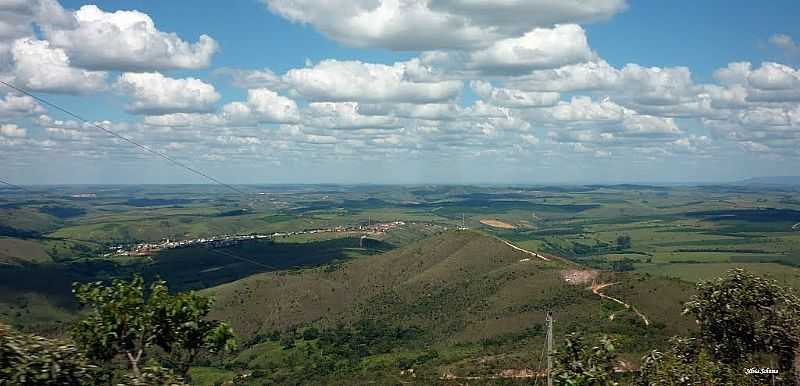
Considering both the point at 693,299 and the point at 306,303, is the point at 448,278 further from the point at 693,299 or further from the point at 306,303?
the point at 693,299

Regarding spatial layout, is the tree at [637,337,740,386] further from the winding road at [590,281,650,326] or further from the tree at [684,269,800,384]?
the winding road at [590,281,650,326]

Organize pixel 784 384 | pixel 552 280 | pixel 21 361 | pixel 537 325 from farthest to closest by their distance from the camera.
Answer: pixel 552 280, pixel 537 325, pixel 784 384, pixel 21 361

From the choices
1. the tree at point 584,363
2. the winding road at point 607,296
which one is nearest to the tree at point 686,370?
the tree at point 584,363

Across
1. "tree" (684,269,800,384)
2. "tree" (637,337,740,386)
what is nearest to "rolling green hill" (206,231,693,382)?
"tree" (684,269,800,384)

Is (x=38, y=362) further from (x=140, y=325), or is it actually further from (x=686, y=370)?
(x=686, y=370)

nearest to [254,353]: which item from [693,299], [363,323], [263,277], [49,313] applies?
[363,323]
